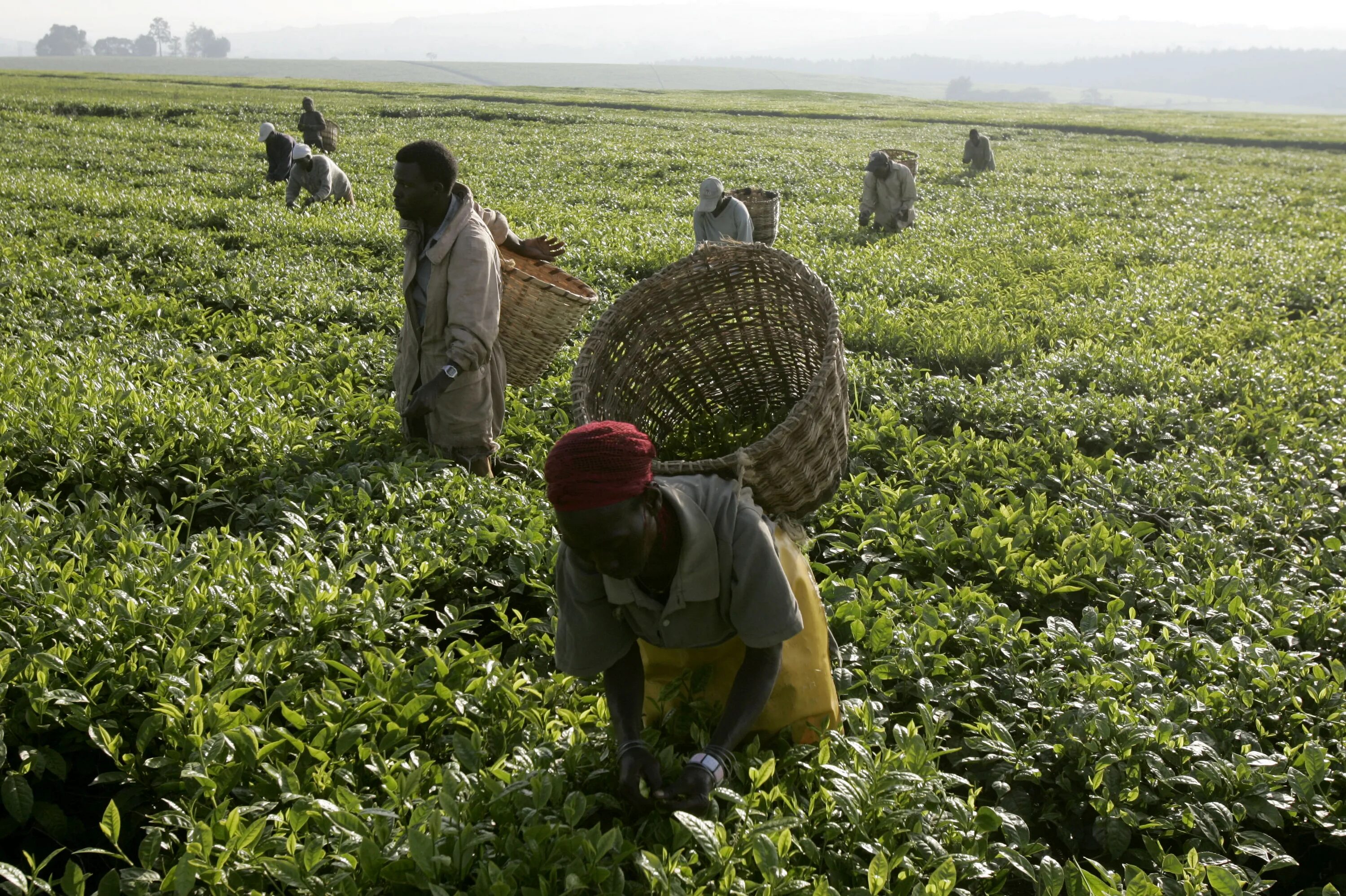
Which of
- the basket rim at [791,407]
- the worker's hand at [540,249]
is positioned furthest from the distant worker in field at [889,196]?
the basket rim at [791,407]

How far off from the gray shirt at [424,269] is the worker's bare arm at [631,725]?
272 centimetres

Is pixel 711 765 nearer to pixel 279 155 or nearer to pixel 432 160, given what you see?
pixel 432 160

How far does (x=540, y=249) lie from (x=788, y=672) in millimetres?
3671

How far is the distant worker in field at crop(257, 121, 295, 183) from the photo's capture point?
50.9 feet

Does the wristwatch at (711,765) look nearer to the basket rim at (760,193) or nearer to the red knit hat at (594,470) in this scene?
the red knit hat at (594,470)

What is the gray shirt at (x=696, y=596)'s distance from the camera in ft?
7.89

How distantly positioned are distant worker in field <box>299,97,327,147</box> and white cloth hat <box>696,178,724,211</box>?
43.9ft

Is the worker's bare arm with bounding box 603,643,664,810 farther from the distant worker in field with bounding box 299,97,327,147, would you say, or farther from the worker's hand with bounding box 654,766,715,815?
the distant worker in field with bounding box 299,97,327,147

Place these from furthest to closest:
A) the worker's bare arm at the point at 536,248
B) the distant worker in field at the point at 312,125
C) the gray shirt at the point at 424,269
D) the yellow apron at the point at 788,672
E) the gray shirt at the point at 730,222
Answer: the distant worker in field at the point at 312,125 → the gray shirt at the point at 730,222 → the worker's bare arm at the point at 536,248 → the gray shirt at the point at 424,269 → the yellow apron at the point at 788,672

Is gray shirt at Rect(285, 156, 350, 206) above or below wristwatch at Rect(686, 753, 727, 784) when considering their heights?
above

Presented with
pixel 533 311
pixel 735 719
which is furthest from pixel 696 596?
pixel 533 311

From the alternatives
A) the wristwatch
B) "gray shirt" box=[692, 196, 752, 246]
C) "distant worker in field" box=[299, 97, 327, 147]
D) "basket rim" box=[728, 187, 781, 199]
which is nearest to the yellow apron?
the wristwatch

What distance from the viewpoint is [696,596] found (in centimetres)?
241

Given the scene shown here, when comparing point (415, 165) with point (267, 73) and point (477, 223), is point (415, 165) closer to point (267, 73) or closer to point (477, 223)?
point (477, 223)
